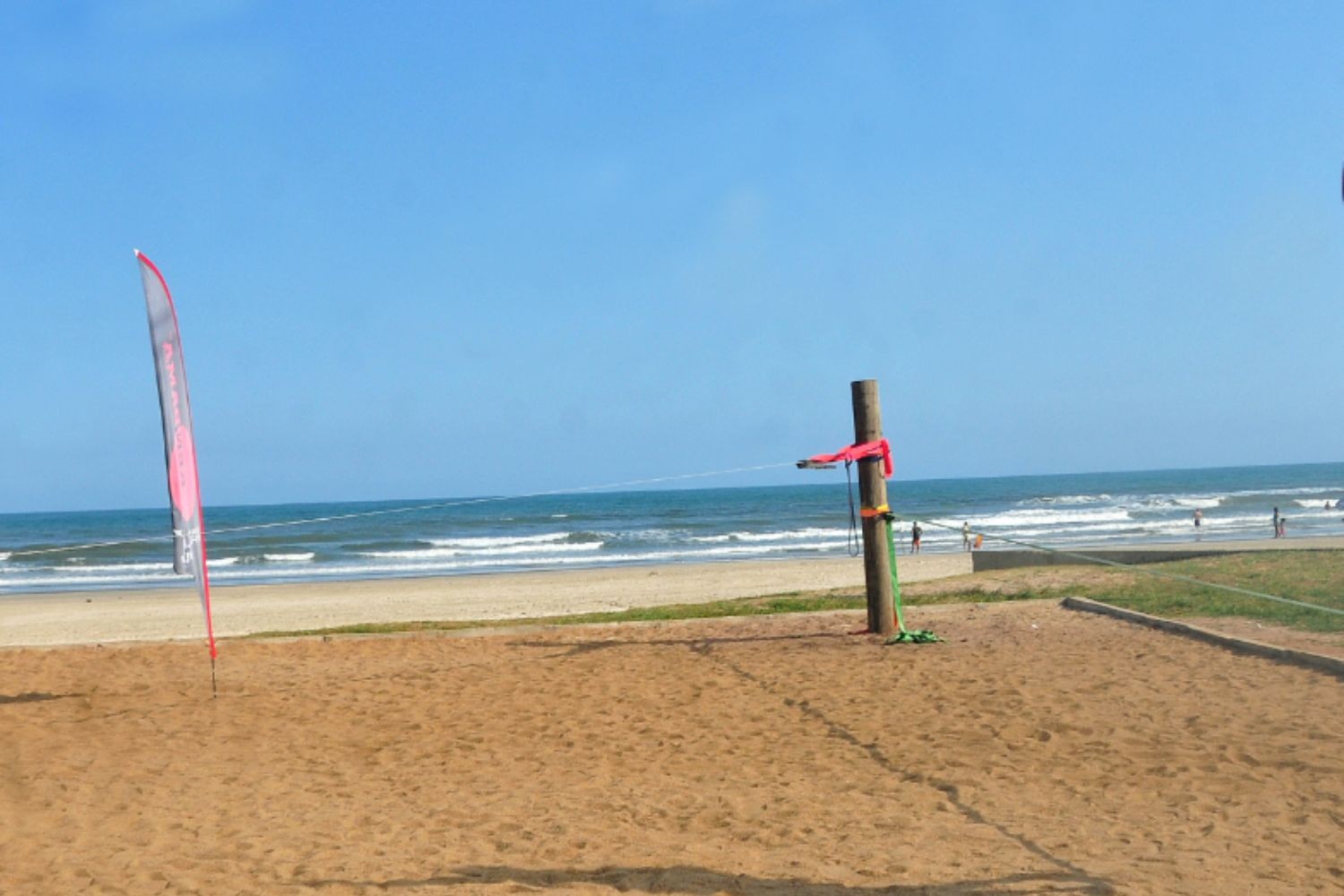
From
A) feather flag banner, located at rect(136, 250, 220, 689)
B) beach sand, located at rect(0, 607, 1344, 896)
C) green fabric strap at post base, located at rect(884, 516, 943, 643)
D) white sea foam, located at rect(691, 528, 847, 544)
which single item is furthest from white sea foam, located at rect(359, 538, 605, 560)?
feather flag banner, located at rect(136, 250, 220, 689)

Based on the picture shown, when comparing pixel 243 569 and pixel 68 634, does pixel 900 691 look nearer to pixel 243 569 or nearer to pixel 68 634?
pixel 68 634

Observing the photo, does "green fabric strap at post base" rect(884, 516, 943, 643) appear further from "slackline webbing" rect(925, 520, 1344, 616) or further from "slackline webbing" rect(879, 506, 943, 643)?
"slackline webbing" rect(925, 520, 1344, 616)

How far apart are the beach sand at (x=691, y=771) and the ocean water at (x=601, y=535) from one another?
12719 millimetres

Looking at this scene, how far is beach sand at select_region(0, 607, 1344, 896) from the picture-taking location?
4.58m

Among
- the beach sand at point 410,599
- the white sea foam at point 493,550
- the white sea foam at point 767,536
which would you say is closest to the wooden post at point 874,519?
the beach sand at point 410,599

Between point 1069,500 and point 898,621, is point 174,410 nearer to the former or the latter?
point 898,621

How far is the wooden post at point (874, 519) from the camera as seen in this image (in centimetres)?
991

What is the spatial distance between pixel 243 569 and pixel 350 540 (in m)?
10.1

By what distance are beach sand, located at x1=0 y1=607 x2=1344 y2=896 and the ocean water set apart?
1272 cm

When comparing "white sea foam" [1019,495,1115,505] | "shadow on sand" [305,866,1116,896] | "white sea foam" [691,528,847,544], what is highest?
"shadow on sand" [305,866,1116,896]

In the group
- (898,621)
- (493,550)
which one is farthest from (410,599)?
(493,550)

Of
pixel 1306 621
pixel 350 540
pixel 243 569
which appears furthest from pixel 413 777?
pixel 350 540

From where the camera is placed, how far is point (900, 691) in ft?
25.5

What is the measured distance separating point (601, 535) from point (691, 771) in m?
40.4
